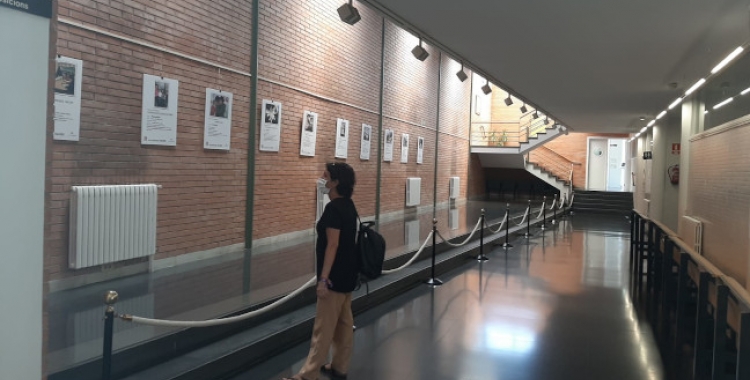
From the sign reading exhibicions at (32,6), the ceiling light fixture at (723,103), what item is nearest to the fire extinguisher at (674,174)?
the ceiling light fixture at (723,103)

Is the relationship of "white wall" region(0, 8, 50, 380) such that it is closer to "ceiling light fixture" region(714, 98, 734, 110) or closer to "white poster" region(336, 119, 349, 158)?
"ceiling light fixture" region(714, 98, 734, 110)

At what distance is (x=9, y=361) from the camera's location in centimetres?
180

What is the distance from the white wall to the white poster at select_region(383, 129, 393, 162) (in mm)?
12974

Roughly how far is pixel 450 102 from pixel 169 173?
14.5 meters

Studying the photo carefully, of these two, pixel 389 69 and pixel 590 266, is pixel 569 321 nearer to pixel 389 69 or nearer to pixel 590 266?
pixel 590 266

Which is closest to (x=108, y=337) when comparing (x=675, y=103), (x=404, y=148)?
(x=675, y=103)

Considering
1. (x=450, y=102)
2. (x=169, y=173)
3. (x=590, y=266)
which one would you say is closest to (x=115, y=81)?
(x=169, y=173)

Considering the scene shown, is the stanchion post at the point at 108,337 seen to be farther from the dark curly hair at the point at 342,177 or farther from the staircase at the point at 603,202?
the staircase at the point at 603,202

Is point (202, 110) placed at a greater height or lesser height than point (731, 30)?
lesser

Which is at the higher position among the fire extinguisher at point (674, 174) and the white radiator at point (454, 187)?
the fire extinguisher at point (674, 174)

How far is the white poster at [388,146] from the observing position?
48.4 feet

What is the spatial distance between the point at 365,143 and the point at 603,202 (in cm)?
1510

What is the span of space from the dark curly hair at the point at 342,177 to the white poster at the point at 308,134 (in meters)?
6.49

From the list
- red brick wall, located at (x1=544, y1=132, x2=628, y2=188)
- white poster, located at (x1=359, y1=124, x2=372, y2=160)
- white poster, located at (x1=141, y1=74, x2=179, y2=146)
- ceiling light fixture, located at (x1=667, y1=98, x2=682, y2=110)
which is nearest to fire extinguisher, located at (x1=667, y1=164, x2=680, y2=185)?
ceiling light fixture, located at (x1=667, y1=98, x2=682, y2=110)
